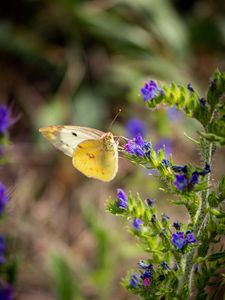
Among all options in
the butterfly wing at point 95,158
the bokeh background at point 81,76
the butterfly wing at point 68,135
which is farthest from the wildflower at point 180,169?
the bokeh background at point 81,76

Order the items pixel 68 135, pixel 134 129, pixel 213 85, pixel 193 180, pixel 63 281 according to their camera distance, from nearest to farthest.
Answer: pixel 193 180 < pixel 213 85 < pixel 68 135 < pixel 63 281 < pixel 134 129

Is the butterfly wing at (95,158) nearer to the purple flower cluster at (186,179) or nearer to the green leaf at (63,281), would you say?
the purple flower cluster at (186,179)

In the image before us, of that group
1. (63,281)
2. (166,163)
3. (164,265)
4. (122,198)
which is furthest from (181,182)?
(63,281)

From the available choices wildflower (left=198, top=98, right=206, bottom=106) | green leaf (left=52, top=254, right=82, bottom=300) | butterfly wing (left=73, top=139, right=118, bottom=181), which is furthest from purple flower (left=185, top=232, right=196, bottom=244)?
green leaf (left=52, top=254, right=82, bottom=300)

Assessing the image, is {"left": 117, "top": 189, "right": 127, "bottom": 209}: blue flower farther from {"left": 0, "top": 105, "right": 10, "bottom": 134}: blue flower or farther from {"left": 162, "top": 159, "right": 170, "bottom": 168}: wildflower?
{"left": 0, "top": 105, "right": 10, "bottom": 134}: blue flower

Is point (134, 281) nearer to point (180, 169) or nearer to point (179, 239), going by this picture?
point (179, 239)

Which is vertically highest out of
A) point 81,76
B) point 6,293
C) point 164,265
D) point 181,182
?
point 81,76

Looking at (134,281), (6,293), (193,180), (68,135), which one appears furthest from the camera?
(68,135)
